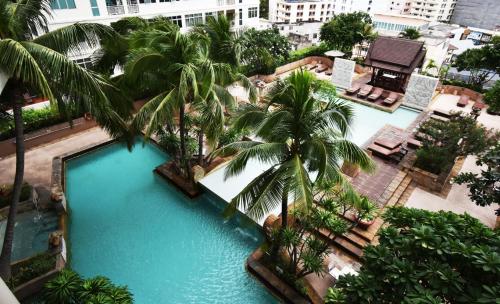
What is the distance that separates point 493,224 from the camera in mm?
10250

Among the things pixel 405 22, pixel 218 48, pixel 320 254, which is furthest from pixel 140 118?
pixel 405 22

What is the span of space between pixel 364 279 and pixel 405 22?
6653 cm

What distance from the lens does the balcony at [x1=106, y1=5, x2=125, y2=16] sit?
1967cm

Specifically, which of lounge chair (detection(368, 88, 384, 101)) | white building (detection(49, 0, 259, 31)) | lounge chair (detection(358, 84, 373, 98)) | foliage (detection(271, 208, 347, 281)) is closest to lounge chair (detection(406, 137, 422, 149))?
lounge chair (detection(368, 88, 384, 101))

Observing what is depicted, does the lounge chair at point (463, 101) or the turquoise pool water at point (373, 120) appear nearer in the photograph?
the turquoise pool water at point (373, 120)

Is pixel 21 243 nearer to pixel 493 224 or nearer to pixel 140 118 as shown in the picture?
pixel 140 118

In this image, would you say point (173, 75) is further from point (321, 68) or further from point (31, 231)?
point (321, 68)

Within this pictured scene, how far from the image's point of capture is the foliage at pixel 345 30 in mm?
26206

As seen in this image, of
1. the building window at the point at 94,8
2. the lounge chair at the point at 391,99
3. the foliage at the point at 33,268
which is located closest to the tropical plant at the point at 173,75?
the foliage at the point at 33,268

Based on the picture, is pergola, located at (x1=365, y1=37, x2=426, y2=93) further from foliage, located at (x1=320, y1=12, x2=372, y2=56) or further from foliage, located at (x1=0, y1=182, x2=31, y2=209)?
foliage, located at (x1=0, y1=182, x2=31, y2=209)

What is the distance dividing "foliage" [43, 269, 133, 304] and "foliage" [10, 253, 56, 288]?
8.78 feet

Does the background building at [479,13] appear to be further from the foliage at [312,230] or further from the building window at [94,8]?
the foliage at [312,230]

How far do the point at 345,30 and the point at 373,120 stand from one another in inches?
503

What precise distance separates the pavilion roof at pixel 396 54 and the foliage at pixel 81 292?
850 inches
